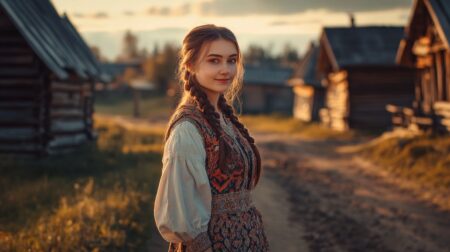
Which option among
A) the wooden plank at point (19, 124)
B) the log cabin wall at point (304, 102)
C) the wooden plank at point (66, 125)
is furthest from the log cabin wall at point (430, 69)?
the log cabin wall at point (304, 102)

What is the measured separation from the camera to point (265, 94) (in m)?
44.0

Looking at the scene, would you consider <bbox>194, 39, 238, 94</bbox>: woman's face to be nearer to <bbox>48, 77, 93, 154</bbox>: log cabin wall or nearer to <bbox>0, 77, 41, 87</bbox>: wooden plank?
<bbox>0, 77, 41, 87</bbox>: wooden plank

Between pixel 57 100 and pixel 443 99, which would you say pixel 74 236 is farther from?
pixel 443 99

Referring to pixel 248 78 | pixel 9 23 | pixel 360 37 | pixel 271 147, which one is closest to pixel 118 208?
pixel 9 23

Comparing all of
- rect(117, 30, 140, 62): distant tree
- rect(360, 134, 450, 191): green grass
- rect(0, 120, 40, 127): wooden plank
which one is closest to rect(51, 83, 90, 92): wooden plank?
rect(0, 120, 40, 127): wooden plank

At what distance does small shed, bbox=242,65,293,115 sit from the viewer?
4350cm

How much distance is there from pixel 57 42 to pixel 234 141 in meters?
10.7

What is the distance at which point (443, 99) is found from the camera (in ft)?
48.3

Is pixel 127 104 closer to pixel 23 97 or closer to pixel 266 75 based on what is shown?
pixel 266 75

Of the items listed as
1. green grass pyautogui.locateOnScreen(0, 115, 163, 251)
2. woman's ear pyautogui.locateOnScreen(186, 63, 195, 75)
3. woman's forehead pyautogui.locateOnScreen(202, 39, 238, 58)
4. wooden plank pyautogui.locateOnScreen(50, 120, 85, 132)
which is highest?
woman's forehead pyautogui.locateOnScreen(202, 39, 238, 58)

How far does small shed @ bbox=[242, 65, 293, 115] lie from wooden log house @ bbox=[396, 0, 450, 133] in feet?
87.0

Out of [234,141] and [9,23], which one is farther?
[9,23]

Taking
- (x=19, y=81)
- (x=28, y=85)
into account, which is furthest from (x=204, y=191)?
(x=28, y=85)

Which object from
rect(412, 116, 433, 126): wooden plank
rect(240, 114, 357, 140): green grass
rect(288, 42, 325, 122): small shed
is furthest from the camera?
rect(288, 42, 325, 122): small shed
